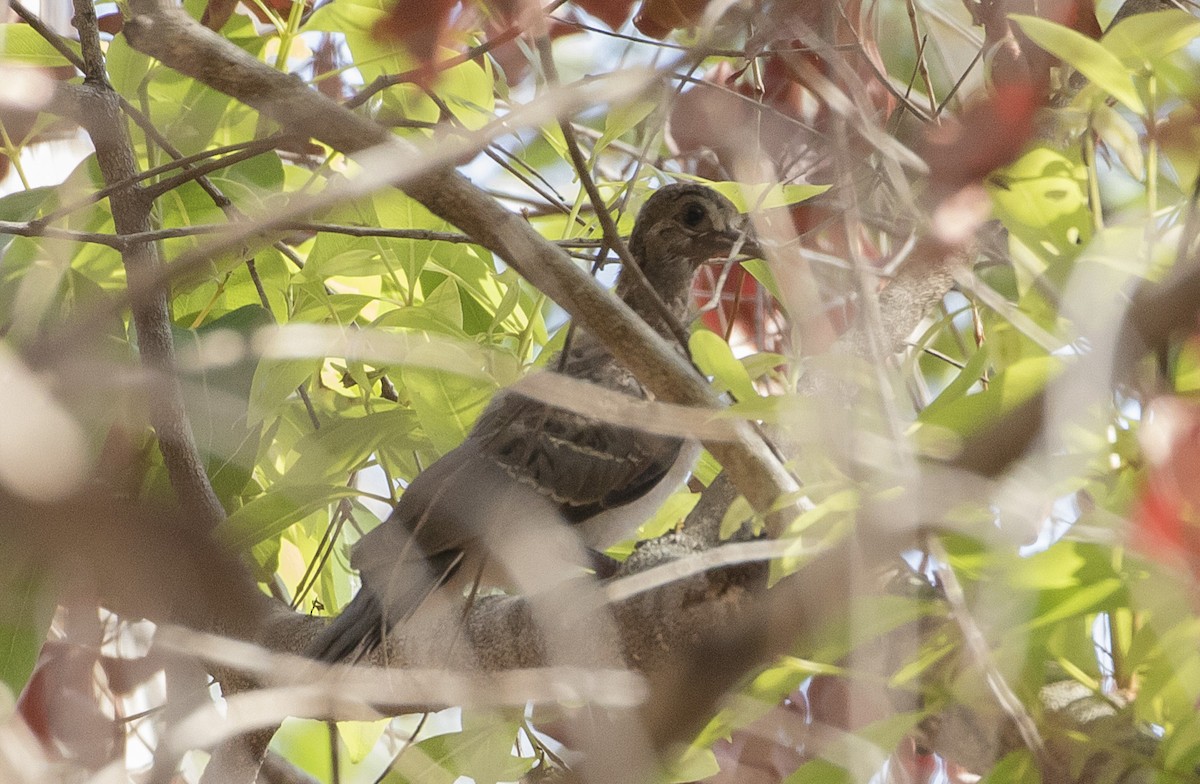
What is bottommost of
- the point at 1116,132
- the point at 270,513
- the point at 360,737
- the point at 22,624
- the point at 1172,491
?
the point at 360,737

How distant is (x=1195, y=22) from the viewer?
71 centimetres

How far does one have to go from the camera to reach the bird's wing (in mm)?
1598

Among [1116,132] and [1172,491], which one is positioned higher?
[1116,132]

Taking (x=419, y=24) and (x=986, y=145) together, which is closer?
(x=986, y=145)

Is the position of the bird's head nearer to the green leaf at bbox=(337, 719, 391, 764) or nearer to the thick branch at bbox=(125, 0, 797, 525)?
the green leaf at bbox=(337, 719, 391, 764)

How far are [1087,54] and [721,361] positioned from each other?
28 cm

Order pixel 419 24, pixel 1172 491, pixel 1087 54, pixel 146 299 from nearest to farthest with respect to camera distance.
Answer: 1. pixel 1172 491
2. pixel 1087 54
3. pixel 419 24
4. pixel 146 299

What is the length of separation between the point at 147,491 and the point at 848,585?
903 millimetres

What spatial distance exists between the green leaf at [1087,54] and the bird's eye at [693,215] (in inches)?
46.4

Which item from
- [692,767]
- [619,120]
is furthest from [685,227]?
[692,767]

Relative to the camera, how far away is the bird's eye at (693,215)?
73.0 inches

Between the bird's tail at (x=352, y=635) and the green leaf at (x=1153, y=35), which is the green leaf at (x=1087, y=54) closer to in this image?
the green leaf at (x=1153, y=35)

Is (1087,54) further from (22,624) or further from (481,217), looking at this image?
(22,624)

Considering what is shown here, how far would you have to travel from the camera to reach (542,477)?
63.0 inches
